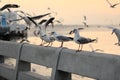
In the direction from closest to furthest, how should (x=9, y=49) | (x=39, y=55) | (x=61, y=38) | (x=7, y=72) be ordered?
(x=61, y=38), (x=39, y=55), (x=7, y=72), (x=9, y=49)

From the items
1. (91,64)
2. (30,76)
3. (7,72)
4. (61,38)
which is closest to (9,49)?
(7,72)

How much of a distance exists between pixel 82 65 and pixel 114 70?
93 cm

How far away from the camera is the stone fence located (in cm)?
699

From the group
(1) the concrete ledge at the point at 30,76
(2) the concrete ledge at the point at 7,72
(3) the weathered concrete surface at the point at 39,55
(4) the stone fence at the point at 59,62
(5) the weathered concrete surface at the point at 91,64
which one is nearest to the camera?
(5) the weathered concrete surface at the point at 91,64

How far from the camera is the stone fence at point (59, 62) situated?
22.9ft

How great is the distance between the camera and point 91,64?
7.36 meters

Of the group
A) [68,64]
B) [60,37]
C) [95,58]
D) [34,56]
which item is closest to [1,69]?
[34,56]

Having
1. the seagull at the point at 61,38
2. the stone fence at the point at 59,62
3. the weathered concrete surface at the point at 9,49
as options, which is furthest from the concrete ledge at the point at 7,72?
the seagull at the point at 61,38

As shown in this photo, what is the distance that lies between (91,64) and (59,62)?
118 centimetres

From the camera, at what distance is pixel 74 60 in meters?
7.91

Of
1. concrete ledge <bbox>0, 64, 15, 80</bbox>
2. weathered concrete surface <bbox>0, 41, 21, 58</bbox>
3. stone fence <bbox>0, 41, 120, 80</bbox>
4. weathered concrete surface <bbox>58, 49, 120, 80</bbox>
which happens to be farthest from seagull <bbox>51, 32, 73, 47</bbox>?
concrete ledge <bbox>0, 64, 15, 80</bbox>

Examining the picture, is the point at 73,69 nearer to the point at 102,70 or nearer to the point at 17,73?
the point at 102,70

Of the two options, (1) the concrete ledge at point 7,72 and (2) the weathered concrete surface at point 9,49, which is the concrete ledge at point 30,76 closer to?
(1) the concrete ledge at point 7,72

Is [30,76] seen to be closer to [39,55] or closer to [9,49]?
[39,55]
